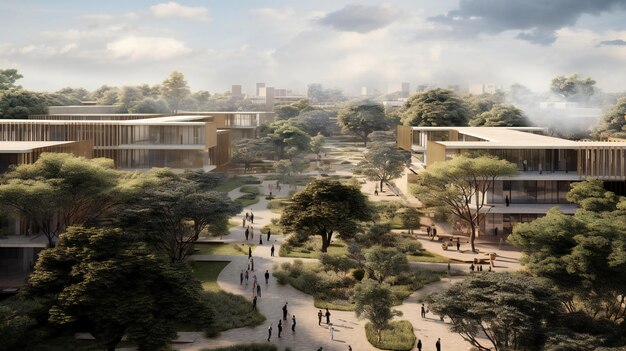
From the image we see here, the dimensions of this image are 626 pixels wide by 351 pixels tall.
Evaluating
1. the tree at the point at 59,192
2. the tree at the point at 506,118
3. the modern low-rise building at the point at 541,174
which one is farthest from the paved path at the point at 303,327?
the tree at the point at 506,118

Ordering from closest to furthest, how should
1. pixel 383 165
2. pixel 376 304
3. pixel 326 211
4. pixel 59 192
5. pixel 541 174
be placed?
pixel 376 304
pixel 59 192
pixel 326 211
pixel 541 174
pixel 383 165

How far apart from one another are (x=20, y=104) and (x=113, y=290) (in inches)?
3108

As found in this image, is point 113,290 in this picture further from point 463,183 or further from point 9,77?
point 9,77

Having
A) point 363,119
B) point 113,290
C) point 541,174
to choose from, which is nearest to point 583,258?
point 541,174

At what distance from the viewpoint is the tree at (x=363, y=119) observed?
142250 millimetres

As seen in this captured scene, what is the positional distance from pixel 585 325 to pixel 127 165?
187 feet

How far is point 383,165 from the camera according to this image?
7981 centimetres

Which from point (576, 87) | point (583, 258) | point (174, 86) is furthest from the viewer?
point (174, 86)

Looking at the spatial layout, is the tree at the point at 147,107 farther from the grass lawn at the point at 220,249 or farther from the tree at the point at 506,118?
the grass lawn at the point at 220,249

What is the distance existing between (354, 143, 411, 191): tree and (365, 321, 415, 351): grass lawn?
47264 mm

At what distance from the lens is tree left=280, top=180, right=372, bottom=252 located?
46.3m

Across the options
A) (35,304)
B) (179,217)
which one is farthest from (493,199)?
(35,304)

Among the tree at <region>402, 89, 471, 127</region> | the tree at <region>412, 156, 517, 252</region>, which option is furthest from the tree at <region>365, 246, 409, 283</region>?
the tree at <region>402, 89, 471, 127</region>

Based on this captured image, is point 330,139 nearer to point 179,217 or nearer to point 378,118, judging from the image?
point 378,118
